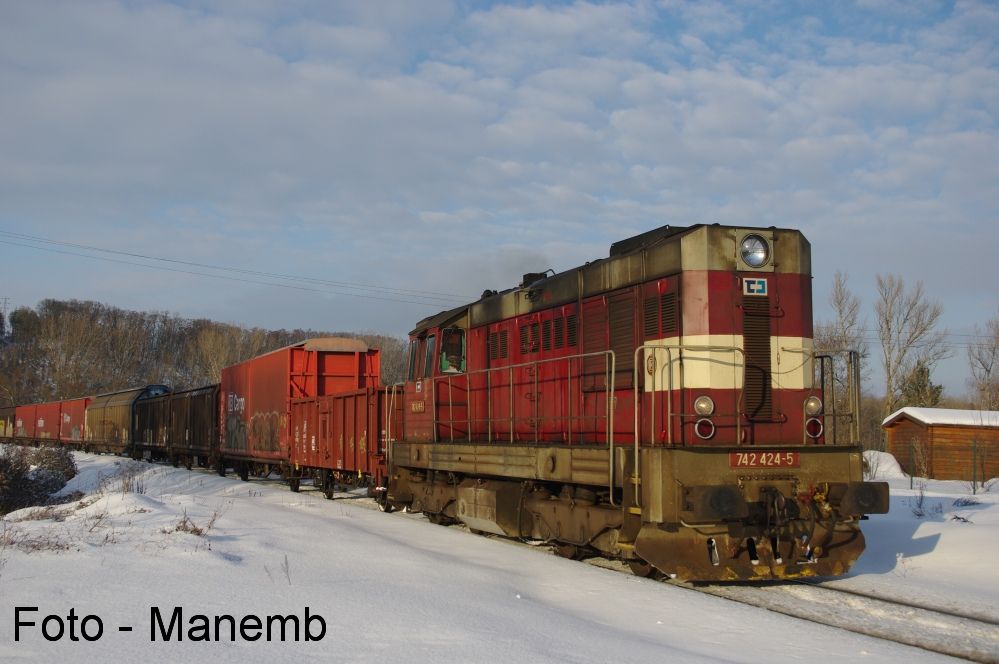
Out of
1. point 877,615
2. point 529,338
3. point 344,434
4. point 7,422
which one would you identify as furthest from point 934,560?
point 7,422

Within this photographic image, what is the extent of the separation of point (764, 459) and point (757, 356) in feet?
4.31

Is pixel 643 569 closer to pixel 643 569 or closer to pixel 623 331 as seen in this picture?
pixel 643 569

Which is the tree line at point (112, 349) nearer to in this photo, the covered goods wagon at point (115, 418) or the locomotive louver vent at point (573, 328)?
the covered goods wagon at point (115, 418)

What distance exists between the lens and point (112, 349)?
84125 mm

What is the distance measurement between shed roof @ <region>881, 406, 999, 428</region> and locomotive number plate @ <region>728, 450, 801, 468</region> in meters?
27.3

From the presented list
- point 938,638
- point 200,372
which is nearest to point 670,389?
point 938,638

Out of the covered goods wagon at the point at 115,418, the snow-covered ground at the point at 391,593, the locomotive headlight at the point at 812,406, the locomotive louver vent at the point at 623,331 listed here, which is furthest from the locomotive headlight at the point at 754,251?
A: the covered goods wagon at the point at 115,418

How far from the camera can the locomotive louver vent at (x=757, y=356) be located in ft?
31.7

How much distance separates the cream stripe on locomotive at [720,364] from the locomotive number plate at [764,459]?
0.85 meters

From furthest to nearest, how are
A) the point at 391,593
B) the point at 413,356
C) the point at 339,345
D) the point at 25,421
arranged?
the point at 25,421 → the point at 339,345 → the point at 413,356 → the point at 391,593

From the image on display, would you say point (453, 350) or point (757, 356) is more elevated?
point (453, 350)

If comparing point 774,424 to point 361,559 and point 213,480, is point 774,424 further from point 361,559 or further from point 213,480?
point 213,480

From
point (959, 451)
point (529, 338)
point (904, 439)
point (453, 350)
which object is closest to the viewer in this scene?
point (529, 338)

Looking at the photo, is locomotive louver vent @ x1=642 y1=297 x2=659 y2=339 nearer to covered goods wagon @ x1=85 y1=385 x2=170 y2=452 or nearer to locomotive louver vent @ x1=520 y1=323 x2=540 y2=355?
locomotive louver vent @ x1=520 y1=323 x2=540 y2=355
